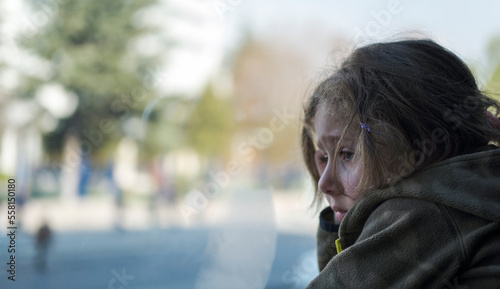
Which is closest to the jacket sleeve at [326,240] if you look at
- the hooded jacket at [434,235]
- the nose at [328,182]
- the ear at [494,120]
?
the nose at [328,182]

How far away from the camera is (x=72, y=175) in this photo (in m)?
1.33

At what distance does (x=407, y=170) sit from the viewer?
28.6 inches

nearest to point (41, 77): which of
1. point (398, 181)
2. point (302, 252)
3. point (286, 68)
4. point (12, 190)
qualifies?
point (12, 190)

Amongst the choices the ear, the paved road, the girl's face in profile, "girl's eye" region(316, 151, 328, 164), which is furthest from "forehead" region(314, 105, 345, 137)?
the paved road

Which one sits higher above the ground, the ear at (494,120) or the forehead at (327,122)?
the ear at (494,120)

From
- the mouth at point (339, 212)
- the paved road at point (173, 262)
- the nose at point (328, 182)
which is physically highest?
the nose at point (328, 182)

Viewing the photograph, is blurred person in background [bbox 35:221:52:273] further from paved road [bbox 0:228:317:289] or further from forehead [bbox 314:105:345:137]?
forehead [bbox 314:105:345:137]

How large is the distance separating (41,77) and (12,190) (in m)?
0.61

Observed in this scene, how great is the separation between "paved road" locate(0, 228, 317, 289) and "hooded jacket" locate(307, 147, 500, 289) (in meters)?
0.44

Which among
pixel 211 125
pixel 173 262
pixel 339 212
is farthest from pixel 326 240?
pixel 211 125

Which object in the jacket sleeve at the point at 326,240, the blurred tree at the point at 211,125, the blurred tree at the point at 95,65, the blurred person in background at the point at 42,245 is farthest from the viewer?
the blurred tree at the point at 211,125

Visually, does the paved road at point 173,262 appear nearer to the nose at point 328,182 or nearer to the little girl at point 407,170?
the little girl at point 407,170

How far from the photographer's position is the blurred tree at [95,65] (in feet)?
4.28

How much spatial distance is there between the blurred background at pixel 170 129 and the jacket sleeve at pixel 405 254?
38 centimetres
